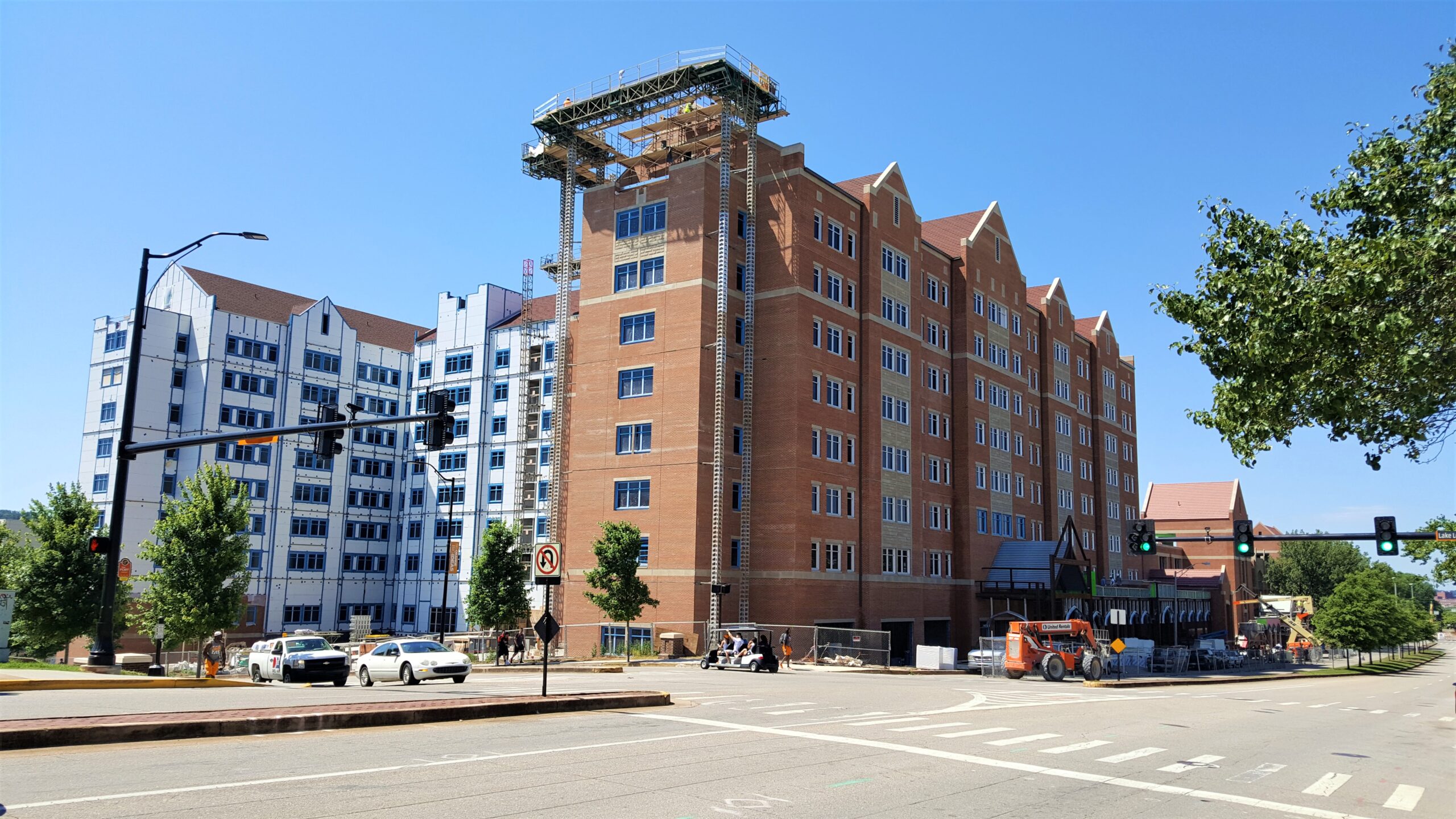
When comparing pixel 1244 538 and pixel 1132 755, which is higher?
pixel 1244 538

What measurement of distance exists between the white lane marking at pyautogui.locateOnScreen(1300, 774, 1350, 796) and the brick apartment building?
124 feet

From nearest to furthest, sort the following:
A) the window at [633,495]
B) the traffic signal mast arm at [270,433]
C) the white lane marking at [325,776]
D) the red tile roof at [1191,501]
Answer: the white lane marking at [325,776] < the traffic signal mast arm at [270,433] < the window at [633,495] < the red tile roof at [1191,501]

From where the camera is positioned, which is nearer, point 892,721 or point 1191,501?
point 892,721

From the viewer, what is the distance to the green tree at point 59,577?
4634 centimetres

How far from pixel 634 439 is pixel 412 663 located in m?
26.3

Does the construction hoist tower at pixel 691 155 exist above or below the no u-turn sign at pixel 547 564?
above

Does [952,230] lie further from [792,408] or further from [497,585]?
[497,585]

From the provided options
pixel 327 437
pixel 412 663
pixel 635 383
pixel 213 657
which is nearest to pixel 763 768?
pixel 327 437

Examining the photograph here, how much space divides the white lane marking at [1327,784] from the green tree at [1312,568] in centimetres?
14609

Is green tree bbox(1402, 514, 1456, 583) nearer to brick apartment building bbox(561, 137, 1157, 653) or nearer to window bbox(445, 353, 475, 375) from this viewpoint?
brick apartment building bbox(561, 137, 1157, 653)

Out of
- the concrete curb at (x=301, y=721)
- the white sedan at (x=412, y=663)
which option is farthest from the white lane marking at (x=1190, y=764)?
the white sedan at (x=412, y=663)

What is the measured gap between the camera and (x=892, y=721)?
1992 centimetres

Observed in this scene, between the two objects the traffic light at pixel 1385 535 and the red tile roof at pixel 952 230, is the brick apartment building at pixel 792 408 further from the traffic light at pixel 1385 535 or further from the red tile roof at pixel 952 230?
the traffic light at pixel 1385 535

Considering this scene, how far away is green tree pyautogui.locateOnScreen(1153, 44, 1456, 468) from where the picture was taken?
49.3ft
